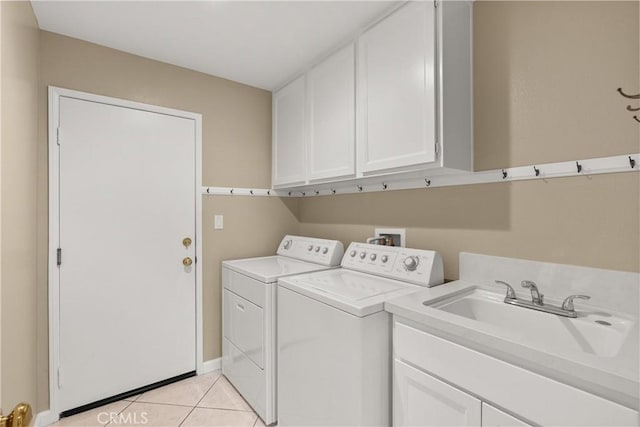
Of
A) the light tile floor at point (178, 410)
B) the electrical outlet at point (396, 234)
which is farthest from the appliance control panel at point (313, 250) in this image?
the light tile floor at point (178, 410)

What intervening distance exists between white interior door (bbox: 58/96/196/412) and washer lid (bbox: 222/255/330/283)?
0.41 meters

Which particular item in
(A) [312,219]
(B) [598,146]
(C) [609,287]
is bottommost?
(C) [609,287]

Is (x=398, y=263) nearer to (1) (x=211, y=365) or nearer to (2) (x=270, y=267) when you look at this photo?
(2) (x=270, y=267)

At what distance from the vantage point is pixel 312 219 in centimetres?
262

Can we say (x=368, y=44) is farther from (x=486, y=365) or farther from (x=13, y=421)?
(x=13, y=421)

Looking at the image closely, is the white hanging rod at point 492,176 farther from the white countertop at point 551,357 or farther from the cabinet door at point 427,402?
the cabinet door at point 427,402

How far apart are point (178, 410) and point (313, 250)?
133 cm

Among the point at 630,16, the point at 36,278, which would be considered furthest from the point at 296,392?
the point at 630,16

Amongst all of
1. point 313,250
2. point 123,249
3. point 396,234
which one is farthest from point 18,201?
point 396,234

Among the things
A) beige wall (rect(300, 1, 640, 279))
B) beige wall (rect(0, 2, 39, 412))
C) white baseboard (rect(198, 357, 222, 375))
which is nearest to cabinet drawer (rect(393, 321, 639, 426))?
beige wall (rect(300, 1, 640, 279))

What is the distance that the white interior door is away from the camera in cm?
182

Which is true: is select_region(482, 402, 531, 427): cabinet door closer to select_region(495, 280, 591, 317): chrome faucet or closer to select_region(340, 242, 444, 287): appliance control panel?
select_region(495, 280, 591, 317): chrome faucet

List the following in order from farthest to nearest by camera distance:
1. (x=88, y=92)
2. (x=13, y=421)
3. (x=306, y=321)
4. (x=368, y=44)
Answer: (x=88, y=92), (x=368, y=44), (x=306, y=321), (x=13, y=421)

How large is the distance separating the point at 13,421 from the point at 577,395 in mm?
1254
